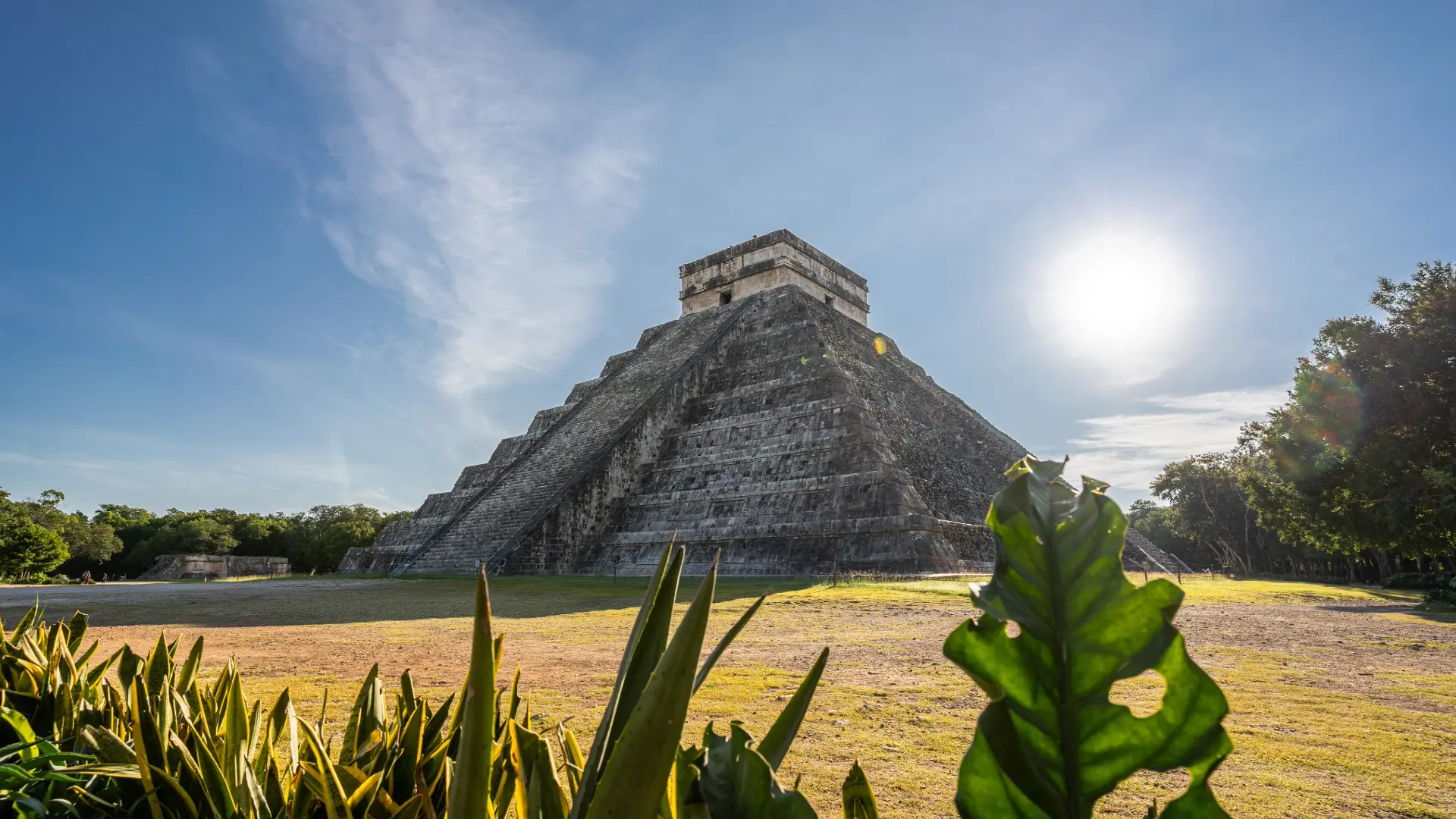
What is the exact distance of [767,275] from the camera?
26.5m

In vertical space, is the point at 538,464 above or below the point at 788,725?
above

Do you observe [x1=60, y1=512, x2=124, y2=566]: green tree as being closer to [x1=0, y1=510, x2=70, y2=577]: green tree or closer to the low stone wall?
[x1=0, y1=510, x2=70, y2=577]: green tree

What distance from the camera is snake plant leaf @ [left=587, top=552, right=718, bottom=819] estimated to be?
52cm

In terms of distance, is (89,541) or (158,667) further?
(89,541)

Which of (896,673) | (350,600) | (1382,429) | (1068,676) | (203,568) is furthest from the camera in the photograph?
(203,568)

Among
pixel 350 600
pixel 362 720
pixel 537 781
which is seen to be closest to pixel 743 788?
pixel 537 781

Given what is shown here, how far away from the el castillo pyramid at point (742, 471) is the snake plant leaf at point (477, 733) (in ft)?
41.8

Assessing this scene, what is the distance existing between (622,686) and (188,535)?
51.7 meters

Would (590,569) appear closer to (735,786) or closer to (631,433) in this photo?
(631,433)

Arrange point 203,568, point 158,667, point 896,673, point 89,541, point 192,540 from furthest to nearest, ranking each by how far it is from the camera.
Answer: point 192,540, point 89,541, point 203,568, point 896,673, point 158,667

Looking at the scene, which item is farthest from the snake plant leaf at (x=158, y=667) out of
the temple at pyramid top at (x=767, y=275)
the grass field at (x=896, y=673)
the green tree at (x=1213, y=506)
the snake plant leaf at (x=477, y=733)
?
the green tree at (x=1213, y=506)

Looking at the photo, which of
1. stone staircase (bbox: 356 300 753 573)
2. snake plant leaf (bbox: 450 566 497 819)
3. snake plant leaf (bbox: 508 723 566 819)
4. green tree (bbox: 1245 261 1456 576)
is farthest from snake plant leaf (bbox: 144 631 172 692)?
green tree (bbox: 1245 261 1456 576)

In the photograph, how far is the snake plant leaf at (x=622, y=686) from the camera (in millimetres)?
624

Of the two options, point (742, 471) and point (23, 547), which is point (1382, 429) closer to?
point (742, 471)
